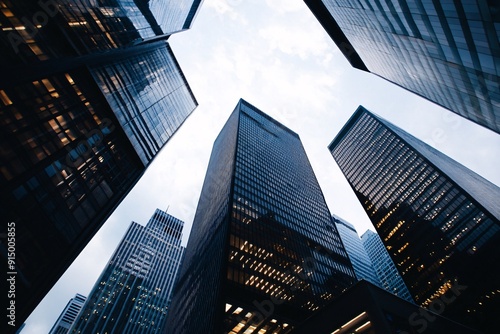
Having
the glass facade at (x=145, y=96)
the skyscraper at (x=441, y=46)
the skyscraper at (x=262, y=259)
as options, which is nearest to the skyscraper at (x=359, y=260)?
the skyscraper at (x=262, y=259)

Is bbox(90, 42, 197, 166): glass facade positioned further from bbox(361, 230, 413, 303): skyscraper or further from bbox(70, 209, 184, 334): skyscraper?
bbox(361, 230, 413, 303): skyscraper

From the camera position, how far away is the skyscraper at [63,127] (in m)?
26.7

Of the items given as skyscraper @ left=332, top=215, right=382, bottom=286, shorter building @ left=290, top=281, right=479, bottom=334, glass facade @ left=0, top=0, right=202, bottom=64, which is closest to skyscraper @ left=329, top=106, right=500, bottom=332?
skyscraper @ left=332, top=215, right=382, bottom=286

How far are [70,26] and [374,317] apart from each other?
Answer: 4709 centimetres

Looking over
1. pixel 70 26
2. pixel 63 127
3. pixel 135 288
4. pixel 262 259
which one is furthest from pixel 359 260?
pixel 70 26

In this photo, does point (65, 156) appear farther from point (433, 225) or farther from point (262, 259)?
point (433, 225)

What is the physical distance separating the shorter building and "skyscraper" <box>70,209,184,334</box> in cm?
14461

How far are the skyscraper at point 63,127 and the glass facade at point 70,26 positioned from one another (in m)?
0.12

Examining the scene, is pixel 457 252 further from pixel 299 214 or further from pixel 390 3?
pixel 390 3

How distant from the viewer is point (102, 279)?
14812 cm

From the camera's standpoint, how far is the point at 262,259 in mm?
53094

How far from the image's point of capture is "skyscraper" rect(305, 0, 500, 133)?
2677cm

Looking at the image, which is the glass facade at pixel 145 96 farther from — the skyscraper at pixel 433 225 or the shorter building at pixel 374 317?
the skyscraper at pixel 433 225

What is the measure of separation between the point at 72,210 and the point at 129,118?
742 inches
